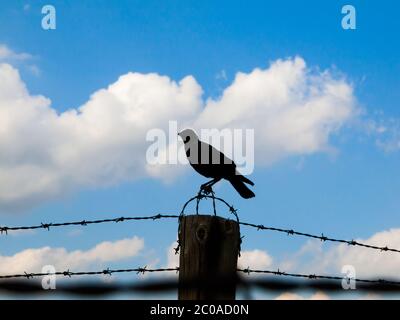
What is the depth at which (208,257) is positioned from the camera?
419cm

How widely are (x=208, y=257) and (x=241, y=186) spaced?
3.60 metres

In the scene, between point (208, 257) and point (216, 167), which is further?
point (216, 167)

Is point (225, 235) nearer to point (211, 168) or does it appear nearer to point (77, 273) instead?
point (77, 273)

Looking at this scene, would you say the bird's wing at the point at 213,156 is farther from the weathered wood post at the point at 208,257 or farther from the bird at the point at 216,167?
the weathered wood post at the point at 208,257

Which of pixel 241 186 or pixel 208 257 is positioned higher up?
pixel 241 186

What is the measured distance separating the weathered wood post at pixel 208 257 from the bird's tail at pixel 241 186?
331cm

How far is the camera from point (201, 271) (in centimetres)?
414

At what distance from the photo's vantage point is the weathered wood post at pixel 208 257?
4051 mm

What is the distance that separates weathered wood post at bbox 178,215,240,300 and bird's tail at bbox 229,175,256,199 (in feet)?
10.8

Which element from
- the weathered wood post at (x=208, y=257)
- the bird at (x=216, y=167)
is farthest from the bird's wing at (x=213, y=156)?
the weathered wood post at (x=208, y=257)

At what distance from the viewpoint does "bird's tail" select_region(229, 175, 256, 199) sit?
7685 millimetres

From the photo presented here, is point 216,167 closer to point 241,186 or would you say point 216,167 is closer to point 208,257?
point 241,186

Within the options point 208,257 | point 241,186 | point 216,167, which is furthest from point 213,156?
point 208,257
